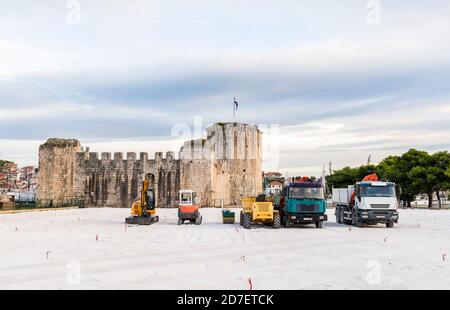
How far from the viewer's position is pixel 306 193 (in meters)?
25.1

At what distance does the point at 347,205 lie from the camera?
2847 cm

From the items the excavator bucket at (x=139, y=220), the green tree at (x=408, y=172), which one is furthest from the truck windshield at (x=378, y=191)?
the green tree at (x=408, y=172)

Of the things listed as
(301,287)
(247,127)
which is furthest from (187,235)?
(247,127)

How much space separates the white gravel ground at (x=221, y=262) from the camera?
986 cm

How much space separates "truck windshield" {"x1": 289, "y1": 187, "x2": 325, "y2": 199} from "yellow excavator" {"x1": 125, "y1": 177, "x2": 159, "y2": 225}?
26.8ft

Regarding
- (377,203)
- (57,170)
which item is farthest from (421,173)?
(57,170)

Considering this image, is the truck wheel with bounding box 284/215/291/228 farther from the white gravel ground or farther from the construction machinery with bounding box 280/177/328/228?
the white gravel ground

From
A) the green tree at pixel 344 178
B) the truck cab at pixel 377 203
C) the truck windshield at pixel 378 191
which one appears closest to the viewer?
the truck cab at pixel 377 203

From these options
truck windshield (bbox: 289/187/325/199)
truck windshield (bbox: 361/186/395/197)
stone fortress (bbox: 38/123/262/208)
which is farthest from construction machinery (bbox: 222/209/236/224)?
stone fortress (bbox: 38/123/262/208)

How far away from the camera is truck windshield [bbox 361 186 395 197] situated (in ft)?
83.9

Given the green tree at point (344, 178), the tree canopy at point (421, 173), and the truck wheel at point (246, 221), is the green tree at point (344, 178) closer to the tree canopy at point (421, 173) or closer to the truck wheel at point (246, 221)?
the tree canopy at point (421, 173)

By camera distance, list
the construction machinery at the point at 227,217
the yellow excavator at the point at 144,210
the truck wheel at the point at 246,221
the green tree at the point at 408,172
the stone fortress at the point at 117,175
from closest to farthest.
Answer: the truck wheel at the point at 246,221 → the yellow excavator at the point at 144,210 → the construction machinery at the point at 227,217 → the stone fortress at the point at 117,175 → the green tree at the point at 408,172

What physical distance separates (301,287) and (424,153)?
6077 centimetres

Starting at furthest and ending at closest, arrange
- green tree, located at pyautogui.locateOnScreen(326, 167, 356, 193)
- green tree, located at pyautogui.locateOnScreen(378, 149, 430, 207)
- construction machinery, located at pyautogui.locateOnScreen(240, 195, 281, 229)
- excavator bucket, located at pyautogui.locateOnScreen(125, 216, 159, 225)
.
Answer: green tree, located at pyautogui.locateOnScreen(326, 167, 356, 193) → green tree, located at pyautogui.locateOnScreen(378, 149, 430, 207) → excavator bucket, located at pyautogui.locateOnScreen(125, 216, 159, 225) → construction machinery, located at pyautogui.locateOnScreen(240, 195, 281, 229)
